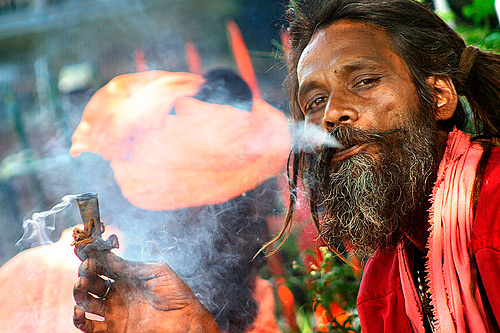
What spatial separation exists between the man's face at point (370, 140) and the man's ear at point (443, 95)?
11cm

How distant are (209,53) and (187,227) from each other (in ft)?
5.49

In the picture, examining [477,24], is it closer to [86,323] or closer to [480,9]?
[480,9]

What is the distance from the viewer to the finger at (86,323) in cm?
164

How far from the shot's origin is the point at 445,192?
5.78ft

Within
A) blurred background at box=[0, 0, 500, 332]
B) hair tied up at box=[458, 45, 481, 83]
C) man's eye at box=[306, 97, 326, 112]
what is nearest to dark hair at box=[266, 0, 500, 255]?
hair tied up at box=[458, 45, 481, 83]

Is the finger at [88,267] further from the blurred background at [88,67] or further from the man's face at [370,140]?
the man's face at [370,140]

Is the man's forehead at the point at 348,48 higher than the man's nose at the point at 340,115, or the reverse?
the man's forehead at the point at 348,48

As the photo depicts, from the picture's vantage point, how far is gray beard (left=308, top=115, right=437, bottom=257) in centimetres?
188

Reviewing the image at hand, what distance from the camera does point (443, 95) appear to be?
2.10 meters

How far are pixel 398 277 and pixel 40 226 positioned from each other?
171cm

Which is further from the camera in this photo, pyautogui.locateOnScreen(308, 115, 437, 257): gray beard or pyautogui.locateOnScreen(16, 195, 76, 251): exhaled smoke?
pyautogui.locateOnScreen(16, 195, 76, 251): exhaled smoke

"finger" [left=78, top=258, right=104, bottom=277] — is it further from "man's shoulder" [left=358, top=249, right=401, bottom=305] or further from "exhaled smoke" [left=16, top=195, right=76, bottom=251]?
"man's shoulder" [left=358, top=249, right=401, bottom=305]

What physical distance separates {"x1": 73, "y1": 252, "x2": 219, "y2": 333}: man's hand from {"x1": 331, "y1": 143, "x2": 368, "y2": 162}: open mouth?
2.78 feet

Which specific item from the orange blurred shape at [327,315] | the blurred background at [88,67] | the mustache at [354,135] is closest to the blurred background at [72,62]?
the blurred background at [88,67]
